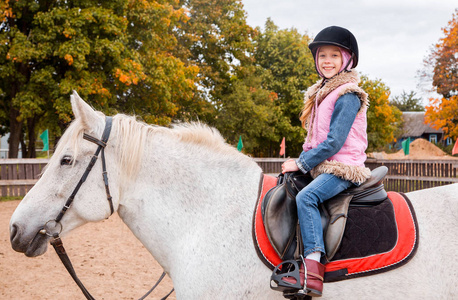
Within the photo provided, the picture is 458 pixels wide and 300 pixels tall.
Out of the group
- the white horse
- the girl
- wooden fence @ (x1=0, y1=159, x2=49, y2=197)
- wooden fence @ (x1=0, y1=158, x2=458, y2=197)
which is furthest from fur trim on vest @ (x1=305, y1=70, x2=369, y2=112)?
wooden fence @ (x1=0, y1=159, x2=49, y2=197)

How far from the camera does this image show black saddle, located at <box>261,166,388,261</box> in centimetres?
213

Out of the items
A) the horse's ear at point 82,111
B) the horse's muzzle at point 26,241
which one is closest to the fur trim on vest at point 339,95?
the horse's ear at point 82,111

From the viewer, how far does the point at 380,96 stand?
108 feet

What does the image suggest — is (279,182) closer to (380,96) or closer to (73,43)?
(73,43)

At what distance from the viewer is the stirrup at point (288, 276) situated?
6.50 feet

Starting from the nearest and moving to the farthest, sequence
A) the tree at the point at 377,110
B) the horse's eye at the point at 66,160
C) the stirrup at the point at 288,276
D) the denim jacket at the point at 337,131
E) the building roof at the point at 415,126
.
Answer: the stirrup at the point at 288,276 → the denim jacket at the point at 337,131 → the horse's eye at the point at 66,160 → the tree at the point at 377,110 → the building roof at the point at 415,126

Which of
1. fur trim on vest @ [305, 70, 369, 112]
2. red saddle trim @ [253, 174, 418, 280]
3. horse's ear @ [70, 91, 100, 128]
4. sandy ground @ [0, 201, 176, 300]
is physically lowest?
sandy ground @ [0, 201, 176, 300]

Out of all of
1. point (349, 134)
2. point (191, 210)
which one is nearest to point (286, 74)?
point (349, 134)

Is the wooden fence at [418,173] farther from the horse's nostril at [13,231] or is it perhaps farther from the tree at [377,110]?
the tree at [377,110]

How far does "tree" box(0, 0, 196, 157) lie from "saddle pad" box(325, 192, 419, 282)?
497 inches

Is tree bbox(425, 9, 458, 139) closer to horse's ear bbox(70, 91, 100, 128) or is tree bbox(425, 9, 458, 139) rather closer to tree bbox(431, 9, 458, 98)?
tree bbox(431, 9, 458, 98)

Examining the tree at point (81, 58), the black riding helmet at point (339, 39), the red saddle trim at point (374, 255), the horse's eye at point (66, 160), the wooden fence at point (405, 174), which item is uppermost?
the tree at point (81, 58)

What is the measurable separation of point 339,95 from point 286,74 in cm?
2793

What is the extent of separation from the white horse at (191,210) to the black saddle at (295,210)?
0.16m
